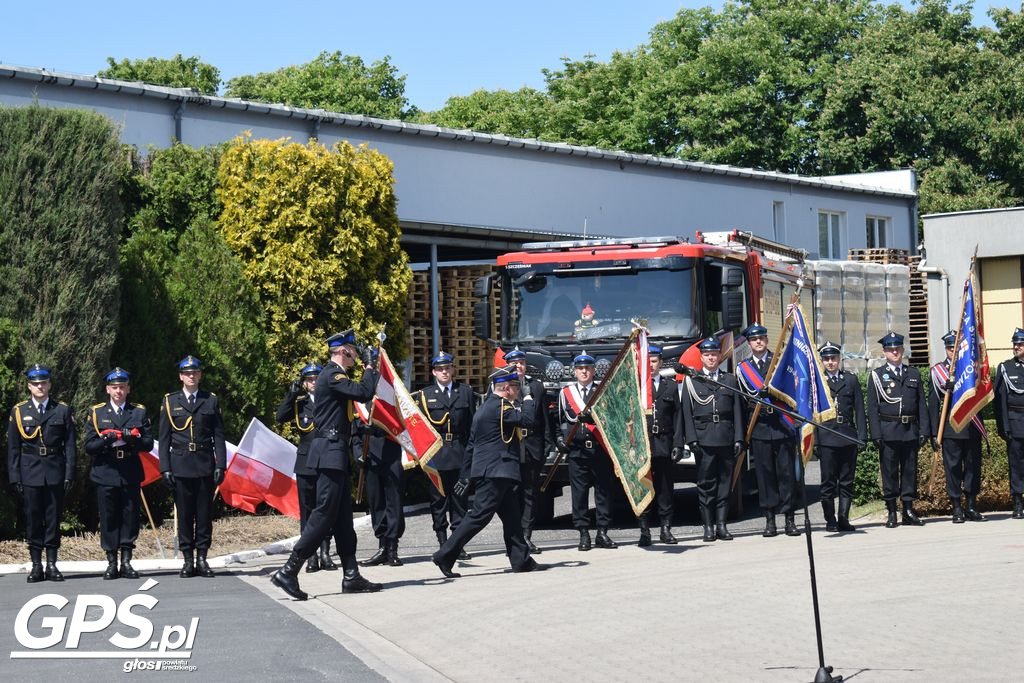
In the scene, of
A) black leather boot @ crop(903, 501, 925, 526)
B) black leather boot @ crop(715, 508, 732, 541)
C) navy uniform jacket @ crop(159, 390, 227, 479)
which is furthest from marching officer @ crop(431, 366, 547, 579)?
black leather boot @ crop(903, 501, 925, 526)

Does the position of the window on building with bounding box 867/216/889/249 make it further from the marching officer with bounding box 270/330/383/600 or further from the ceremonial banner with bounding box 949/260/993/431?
the marching officer with bounding box 270/330/383/600

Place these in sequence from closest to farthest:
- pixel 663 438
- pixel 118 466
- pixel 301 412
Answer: pixel 118 466 < pixel 301 412 < pixel 663 438

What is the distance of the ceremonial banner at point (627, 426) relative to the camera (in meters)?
13.8

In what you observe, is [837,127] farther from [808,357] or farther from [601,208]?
[808,357]

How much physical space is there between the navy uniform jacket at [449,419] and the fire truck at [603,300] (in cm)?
196

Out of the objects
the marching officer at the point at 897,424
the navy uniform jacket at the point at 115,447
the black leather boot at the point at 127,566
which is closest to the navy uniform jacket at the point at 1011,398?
the marching officer at the point at 897,424

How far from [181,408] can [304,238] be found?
5362 millimetres

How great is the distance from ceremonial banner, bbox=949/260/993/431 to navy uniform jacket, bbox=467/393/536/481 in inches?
207

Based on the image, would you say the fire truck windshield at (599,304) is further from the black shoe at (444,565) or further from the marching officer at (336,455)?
the marching officer at (336,455)

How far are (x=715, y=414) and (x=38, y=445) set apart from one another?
21.6 ft

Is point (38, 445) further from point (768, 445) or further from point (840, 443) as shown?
point (840, 443)

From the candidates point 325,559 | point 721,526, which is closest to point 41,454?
point 325,559

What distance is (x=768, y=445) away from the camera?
14891mm

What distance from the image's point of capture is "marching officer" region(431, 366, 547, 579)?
40.3ft
